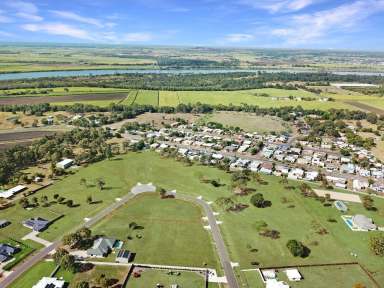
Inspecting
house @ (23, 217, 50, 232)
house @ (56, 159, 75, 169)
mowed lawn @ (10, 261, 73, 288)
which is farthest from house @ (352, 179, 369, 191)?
house @ (56, 159, 75, 169)

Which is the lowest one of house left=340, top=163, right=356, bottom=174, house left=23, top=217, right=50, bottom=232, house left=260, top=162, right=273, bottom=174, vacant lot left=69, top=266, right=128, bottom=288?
vacant lot left=69, top=266, right=128, bottom=288

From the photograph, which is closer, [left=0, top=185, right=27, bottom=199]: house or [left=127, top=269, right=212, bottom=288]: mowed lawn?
[left=127, top=269, right=212, bottom=288]: mowed lawn

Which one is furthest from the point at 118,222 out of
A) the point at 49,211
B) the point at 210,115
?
the point at 210,115

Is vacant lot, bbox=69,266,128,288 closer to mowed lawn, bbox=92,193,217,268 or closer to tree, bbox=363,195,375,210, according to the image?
mowed lawn, bbox=92,193,217,268

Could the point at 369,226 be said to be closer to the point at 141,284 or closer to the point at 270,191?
the point at 270,191

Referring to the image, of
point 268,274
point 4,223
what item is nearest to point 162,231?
point 268,274

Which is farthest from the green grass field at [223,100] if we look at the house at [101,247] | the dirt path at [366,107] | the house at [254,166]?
the house at [101,247]

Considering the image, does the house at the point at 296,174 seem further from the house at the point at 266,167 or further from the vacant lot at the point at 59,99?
the vacant lot at the point at 59,99
